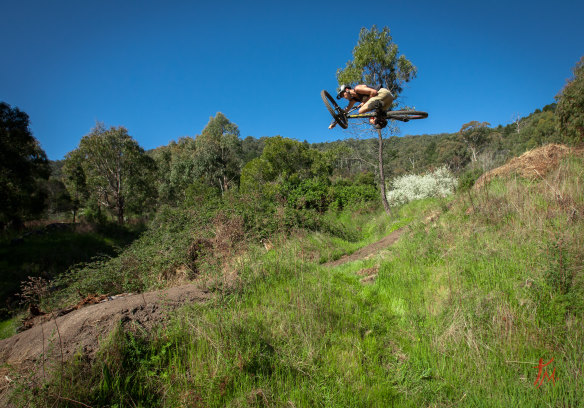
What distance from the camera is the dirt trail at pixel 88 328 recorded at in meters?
2.69

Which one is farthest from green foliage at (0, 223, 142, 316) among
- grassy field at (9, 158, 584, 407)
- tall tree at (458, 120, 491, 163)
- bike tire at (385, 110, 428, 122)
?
tall tree at (458, 120, 491, 163)

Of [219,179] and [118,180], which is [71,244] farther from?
[219,179]

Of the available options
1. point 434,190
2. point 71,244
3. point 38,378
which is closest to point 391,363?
point 38,378

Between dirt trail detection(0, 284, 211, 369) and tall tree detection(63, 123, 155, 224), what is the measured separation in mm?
27286

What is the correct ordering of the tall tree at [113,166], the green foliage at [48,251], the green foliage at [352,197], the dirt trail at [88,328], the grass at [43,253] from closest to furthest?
the dirt trail at [88,328] → the grass at [43,253] → the green foliage at [48,251] → the green foliage at [352,197] → the tall tree at [113,166]

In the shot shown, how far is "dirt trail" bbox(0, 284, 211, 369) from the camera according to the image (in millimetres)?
2687

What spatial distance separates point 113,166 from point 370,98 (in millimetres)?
31805

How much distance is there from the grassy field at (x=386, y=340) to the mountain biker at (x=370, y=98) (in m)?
3.30

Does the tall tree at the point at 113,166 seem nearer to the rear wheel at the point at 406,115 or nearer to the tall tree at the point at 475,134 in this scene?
the rear wheel at the point at 406,115

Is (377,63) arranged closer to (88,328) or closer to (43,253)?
(88,328)

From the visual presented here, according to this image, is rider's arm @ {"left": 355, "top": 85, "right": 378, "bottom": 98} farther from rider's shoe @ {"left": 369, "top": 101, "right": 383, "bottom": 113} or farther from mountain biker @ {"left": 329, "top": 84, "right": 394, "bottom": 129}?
rider's shoe @ {"left": 369, "top": 101, "right": 383, "bottom": 113}

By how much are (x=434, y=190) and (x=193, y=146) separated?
1449 inches

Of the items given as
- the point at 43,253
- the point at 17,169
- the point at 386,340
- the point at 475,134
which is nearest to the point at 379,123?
the point at 386,340

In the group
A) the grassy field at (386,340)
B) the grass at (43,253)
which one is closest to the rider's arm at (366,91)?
the grassy field at (386,340)
